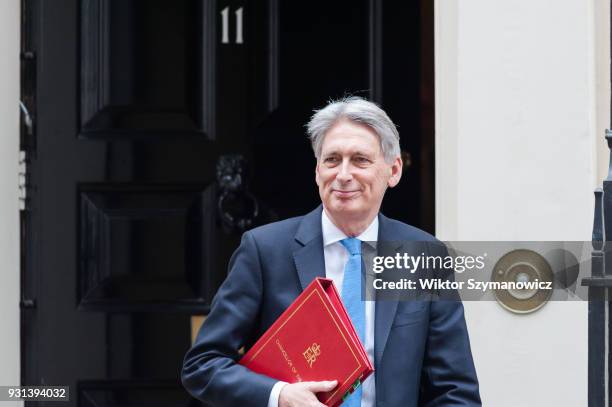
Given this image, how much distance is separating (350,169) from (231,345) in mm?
521

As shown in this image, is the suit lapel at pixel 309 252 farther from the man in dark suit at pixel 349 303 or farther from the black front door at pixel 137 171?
the black front door at pixel 137 171

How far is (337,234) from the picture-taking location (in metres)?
3.32

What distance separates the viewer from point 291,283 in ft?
10.7

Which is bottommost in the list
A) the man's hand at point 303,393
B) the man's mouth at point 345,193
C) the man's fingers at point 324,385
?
the man's hand at point 303,393

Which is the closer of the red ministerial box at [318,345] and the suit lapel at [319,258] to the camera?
the red ministerial box at [318,345]

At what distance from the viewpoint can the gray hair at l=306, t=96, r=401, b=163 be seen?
10.6ft

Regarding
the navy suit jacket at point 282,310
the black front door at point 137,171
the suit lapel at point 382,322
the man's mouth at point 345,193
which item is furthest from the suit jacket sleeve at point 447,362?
the black front door at point 137,171

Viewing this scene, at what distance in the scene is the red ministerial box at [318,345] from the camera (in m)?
2.99

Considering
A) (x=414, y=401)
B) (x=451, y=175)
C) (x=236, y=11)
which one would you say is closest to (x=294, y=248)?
(x=414, y=401)
